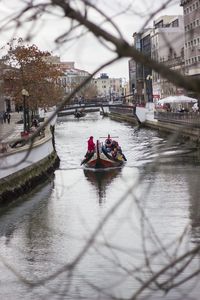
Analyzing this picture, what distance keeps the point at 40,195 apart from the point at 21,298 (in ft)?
39.7

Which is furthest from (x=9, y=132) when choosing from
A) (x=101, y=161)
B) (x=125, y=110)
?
(x=125, y=110)

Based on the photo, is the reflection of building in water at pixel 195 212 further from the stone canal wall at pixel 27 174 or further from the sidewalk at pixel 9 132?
the stone canal wall at pixel 27 174

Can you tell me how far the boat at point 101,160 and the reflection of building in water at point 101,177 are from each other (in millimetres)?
632

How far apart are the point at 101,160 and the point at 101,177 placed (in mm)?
2992

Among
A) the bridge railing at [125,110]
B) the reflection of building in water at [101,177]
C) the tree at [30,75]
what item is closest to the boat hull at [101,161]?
the reflection of building in water at [101,177]

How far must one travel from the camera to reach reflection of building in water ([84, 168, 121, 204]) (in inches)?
913

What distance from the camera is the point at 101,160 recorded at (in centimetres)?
3023

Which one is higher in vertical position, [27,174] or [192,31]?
[192,31]

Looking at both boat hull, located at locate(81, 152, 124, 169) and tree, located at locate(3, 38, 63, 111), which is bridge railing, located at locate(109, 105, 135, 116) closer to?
tree, located at locate(3, 38, 63, 111)

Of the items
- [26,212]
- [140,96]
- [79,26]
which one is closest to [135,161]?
[26,212]

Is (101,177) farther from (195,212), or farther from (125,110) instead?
(125,110)

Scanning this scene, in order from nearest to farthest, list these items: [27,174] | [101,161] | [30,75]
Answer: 1. [27,174]
2. [101,161]
3. [30,75]

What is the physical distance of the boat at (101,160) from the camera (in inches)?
1186

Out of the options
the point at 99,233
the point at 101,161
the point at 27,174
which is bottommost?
the point at 101,161
